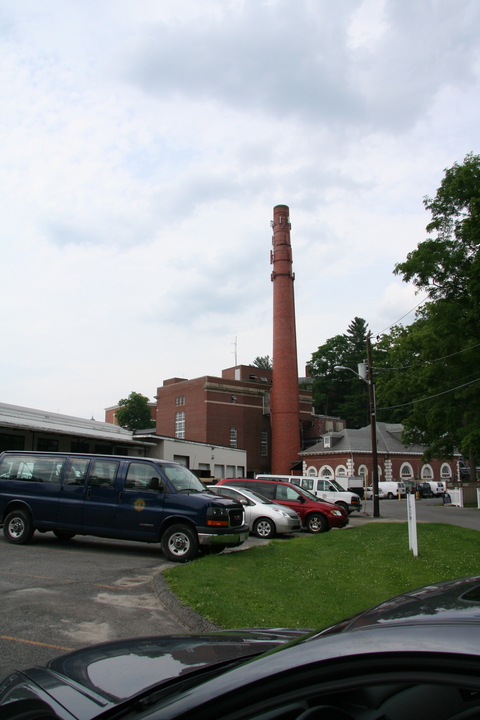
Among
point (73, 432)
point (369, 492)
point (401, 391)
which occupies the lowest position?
point (369, 492)

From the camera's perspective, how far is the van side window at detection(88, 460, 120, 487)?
11.7 m

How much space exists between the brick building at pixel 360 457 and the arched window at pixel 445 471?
3793 mm

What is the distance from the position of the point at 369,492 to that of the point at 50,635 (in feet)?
153

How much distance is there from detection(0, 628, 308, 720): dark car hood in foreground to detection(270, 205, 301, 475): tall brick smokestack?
55.2 meters

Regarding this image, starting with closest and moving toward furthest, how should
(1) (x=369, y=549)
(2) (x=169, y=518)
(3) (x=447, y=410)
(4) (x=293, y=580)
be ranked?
1. (4) (x=293, y=580)
2. (2) (x=169, y=518)
3. (1) (x=369, y=549)
4. (3) (x=447, y=410)

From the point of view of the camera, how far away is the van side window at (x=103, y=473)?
11.7 metres

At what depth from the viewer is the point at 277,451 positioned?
201 feet

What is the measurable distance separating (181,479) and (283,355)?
4707 centimetres

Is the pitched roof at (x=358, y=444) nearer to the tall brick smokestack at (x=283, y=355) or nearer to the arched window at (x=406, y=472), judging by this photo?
the arched window at (x=406, y=472)

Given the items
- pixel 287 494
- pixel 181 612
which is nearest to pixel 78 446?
pixel 287 494

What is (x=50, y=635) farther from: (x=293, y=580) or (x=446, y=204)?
(x=446, y=204)

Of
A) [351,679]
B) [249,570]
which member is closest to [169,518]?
[249,570]

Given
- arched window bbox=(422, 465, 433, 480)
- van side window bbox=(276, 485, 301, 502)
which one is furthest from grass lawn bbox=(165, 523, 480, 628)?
arched window bbox=(422, 465, 433, 480)

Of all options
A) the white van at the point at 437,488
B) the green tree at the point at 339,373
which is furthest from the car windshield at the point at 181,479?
the green tree at the point at 339,373
